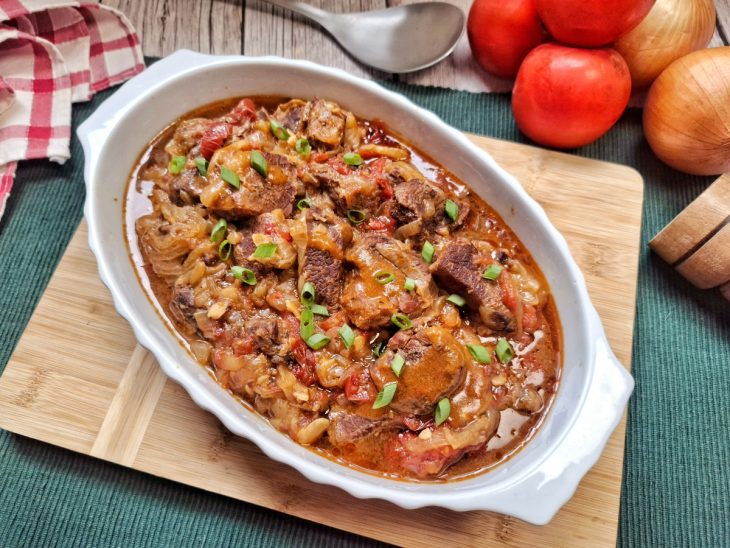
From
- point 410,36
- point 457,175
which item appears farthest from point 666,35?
point 457,175

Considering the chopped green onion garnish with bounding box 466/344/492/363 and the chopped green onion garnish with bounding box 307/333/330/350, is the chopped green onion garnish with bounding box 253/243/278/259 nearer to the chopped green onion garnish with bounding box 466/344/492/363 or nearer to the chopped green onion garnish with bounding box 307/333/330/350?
the chopped green onion garnish with bounding box 307/333/330/350

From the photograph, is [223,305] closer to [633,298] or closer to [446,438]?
[446,438]

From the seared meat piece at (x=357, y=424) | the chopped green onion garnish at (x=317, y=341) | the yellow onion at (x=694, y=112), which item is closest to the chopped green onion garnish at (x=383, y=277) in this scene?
the chopped green onion garnish at (x=317, y=341)

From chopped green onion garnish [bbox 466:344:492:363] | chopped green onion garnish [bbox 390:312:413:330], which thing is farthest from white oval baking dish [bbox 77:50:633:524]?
chopped green onion garnish [bbox 390:312:413:330]

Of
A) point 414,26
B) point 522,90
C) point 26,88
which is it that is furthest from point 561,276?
point 26,88

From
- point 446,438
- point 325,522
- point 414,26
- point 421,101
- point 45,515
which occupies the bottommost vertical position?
point 45,515

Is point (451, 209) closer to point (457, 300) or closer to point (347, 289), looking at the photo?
point (457, 300)

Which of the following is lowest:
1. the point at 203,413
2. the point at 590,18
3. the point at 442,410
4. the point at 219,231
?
the point at 203,413
